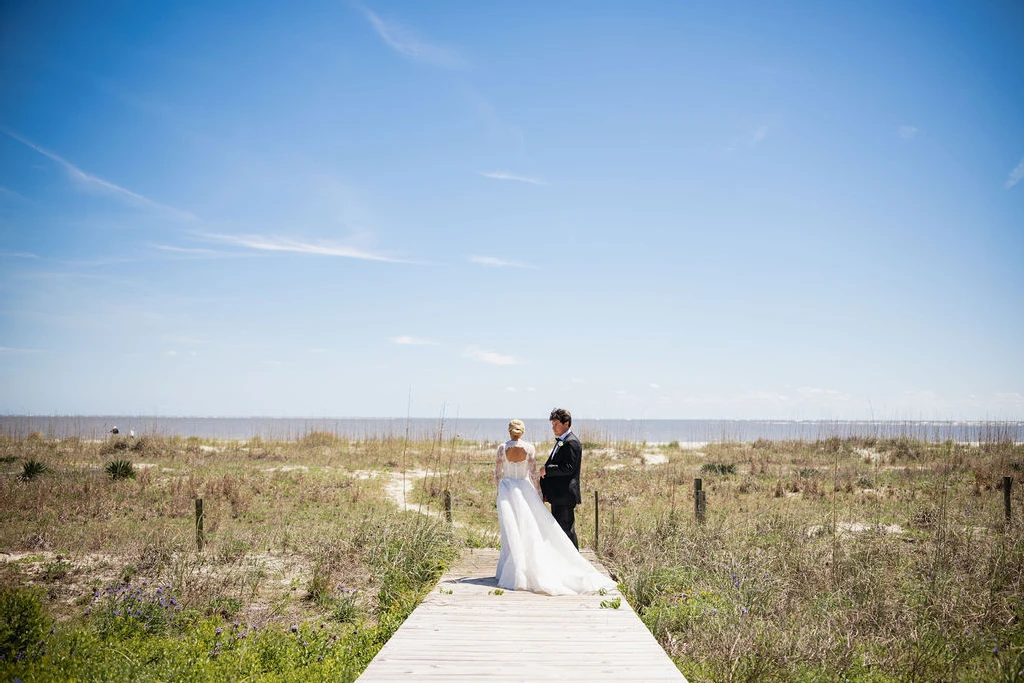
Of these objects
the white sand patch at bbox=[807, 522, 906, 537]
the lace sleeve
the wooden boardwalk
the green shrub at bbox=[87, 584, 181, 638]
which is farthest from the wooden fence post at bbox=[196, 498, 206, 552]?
the white sand patch at bbox=[807, 522, 906, 537]

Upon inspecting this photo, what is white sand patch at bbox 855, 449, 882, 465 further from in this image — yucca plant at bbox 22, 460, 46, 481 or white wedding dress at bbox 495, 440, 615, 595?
yucca plant at bbox 22, 460, 46, 481

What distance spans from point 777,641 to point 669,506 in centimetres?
1085

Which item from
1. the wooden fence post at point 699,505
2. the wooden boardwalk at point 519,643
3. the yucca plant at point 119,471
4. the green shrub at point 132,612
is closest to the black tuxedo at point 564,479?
the wooden boardwalk at point 519,643

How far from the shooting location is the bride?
7.18 meters

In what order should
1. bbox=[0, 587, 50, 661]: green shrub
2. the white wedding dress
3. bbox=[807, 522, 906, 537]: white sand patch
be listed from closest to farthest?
bbox=[0, 587, 50, 661]: green shrub
the white wedding dress
bbox=[807, 522, 906, 537]: white sand patch

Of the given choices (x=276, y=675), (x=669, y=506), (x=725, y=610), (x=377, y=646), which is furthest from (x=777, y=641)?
(x=669, y=506)

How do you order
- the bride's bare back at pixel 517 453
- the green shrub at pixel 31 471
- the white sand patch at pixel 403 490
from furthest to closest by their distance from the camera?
the green shrub at pixel 31 471 < the white sand patch at pixel 403 490 < the bride's bare back at pixel 517 453

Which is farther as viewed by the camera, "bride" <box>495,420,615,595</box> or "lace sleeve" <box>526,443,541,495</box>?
"lace sleeve" <box>526,443,541,495</box>

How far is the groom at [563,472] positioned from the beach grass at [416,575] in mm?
1513

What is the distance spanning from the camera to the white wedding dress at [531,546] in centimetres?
717

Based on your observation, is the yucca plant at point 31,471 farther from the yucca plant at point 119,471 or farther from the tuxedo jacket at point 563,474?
the tuxedo jacket at point 563,474

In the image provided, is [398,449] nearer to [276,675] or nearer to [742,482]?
[742,482]

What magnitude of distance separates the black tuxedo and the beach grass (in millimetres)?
1494

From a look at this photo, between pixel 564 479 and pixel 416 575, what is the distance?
2.93m
